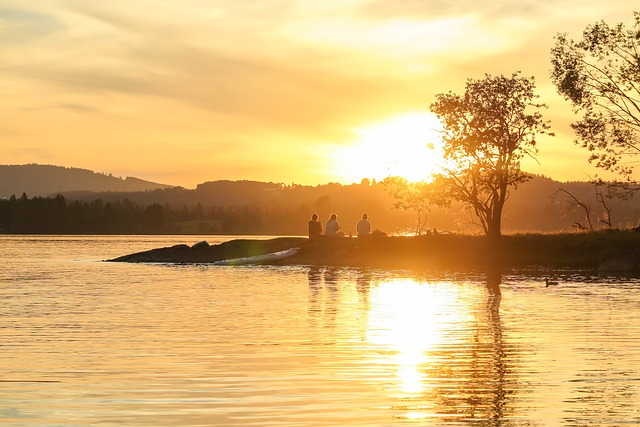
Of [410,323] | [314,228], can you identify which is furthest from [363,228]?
[410,323]

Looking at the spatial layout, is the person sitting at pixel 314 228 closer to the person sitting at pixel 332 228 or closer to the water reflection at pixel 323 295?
the person sitting at pixel 332 228

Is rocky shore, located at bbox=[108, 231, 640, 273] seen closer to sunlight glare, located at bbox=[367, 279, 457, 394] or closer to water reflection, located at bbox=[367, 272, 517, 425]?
sunlight glare, located at bbox=[367, 279, 457, 394]

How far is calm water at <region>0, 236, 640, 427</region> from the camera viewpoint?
15977 mm

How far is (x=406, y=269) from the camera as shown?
69750 millimetres

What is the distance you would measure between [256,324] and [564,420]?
56.5 feet

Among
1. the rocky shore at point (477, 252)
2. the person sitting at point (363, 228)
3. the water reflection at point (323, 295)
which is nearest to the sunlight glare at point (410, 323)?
Result: the water reflection at point (323, 295)

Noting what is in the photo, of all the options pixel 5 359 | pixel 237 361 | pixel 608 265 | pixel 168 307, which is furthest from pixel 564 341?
pixel 608 265

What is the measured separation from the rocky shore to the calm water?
24.1 meters

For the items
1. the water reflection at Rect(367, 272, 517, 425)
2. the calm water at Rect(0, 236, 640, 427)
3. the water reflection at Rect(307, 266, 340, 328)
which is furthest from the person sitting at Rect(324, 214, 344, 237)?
the water reflection at Rect(367, 272, 517, 425)

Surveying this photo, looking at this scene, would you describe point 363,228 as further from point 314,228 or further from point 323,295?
point 323,295

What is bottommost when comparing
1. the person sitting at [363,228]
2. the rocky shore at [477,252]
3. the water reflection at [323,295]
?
the water reflection at [323,295]

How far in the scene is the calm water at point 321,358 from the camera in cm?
1598

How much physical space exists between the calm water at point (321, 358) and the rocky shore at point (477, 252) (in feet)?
78.9

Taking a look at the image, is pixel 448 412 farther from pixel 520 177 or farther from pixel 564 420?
pixel 520 177
